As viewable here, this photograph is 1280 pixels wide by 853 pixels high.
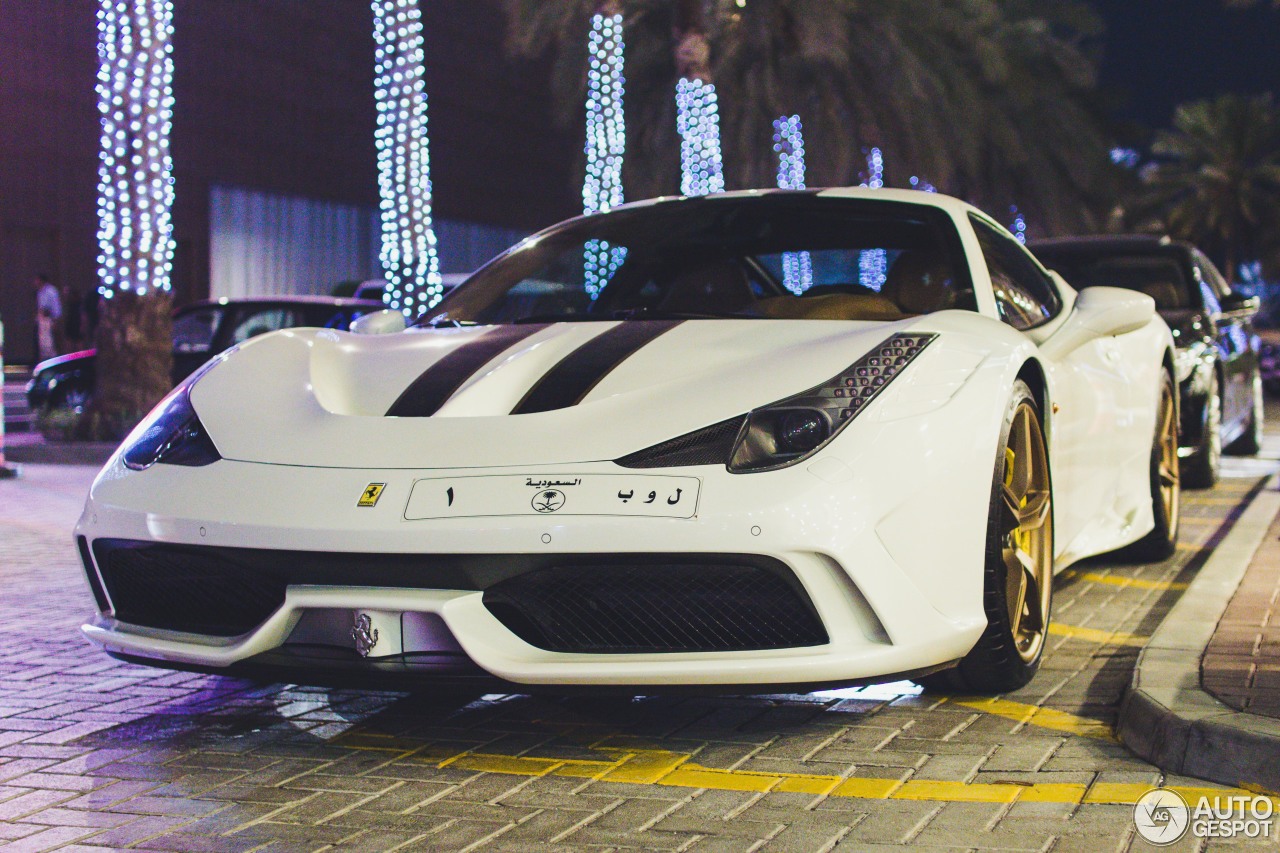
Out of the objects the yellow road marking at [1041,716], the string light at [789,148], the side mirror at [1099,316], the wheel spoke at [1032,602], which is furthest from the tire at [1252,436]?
the string light at [789,148]

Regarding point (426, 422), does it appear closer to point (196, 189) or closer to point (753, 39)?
point (753, 39)

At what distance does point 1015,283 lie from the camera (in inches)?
193

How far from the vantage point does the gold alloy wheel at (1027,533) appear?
3.88 m

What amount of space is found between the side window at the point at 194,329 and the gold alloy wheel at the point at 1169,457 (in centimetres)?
1089

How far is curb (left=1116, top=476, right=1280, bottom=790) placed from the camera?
3.10 m

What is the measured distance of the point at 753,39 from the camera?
22.9 m

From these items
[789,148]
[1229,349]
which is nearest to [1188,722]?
[1229,349]

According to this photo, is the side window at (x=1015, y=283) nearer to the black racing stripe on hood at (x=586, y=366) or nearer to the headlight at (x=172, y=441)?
the black racing stripe on hood at (x=586, y=366)

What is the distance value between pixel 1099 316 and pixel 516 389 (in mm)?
2143

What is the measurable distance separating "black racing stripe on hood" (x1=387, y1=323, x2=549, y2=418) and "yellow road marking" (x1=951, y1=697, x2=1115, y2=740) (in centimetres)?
150

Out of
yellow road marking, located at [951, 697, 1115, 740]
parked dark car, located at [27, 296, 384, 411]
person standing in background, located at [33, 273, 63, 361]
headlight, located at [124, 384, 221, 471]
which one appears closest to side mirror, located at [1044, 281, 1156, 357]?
yellow road marking, located at [951, 697, 1115, 740]

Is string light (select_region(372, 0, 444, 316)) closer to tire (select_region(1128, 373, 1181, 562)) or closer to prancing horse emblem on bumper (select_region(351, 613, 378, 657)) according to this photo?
tire (select_region(1128, 373, 1181, 562))

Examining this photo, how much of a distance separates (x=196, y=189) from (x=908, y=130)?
646 inches

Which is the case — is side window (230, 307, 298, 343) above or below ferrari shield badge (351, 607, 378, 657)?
above
